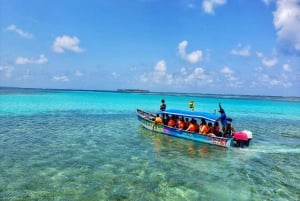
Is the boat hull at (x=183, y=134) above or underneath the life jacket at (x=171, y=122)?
underneath

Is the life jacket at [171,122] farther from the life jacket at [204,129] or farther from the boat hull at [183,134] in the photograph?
the life jacket at [204,129]

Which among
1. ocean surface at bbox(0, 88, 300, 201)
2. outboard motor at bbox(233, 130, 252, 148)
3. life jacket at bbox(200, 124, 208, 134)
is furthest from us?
life jacket at bbox(200, 124, 208, 134)

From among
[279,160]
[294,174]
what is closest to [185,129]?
[279,160]

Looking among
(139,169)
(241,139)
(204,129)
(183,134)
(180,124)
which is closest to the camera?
(139,169)

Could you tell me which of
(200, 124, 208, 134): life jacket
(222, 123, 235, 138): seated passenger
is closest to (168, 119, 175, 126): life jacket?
(200, 124, 208, 134): life jacket

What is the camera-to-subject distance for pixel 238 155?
16.5m

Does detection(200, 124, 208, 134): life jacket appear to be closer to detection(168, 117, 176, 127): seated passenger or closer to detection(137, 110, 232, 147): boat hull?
detection(137, 110, 232, 147): boat hull

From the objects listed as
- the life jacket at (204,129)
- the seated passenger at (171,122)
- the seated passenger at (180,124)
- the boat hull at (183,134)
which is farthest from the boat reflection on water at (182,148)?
the seated passenger at (171,122)

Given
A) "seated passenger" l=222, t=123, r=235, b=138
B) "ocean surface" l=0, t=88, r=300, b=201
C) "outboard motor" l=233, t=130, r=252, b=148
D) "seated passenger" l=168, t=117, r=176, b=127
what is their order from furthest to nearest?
"seated passenger" l=168, t=117, r=176, b=127 → "seated passenger" l=222, t=123, r=235, b=138 → "outboard motor" l=233, t=130, r=252, b=148 → "ocean surface" l=0, t=88, r=300, b=201

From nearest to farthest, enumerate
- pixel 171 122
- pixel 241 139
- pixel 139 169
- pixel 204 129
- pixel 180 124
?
pixel 139 169 → pixel 241 139 → pixel 204 129 → pixel 180 124 → pixel 171 122

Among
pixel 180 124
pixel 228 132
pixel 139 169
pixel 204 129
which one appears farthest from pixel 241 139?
pixel 139 169

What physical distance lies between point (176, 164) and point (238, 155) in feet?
13.4

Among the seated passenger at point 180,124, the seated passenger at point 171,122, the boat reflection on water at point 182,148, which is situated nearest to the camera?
the boat reflection on water at point 182,148

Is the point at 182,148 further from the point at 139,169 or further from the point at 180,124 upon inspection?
the point at 139,169
